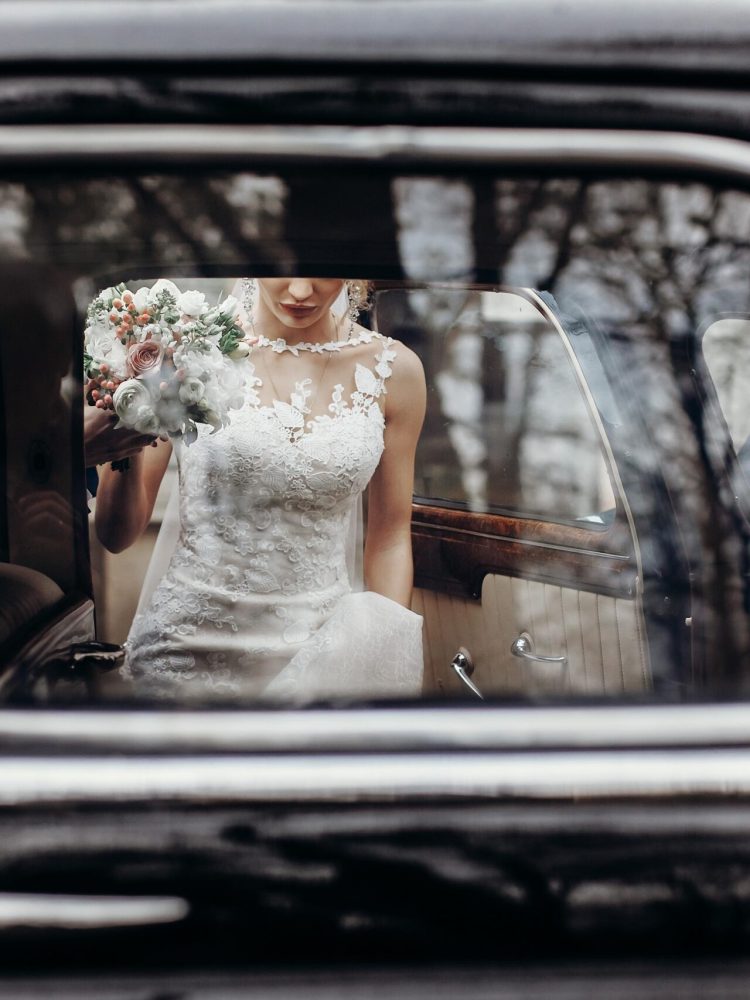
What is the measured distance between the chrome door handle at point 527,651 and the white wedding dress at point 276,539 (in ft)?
0.59

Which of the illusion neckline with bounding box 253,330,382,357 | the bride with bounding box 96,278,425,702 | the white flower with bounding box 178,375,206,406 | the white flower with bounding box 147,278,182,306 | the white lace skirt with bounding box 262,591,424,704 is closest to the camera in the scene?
the white lace skirt with bounding box 262,591,424,704

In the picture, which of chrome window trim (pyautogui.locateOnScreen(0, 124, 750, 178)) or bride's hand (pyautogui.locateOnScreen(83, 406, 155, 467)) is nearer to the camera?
chrome window trim (pyautogui.locateOnScreen(0, 124, 750, 178))

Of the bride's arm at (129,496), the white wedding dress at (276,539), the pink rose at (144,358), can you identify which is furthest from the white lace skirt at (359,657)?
the pink rose at (144,358)

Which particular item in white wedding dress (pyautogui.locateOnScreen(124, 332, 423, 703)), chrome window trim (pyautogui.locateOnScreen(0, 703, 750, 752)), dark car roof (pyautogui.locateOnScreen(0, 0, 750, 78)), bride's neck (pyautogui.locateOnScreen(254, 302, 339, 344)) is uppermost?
bride's neck (pyautogui.locateOnScreen(254, 302, 339, 344))

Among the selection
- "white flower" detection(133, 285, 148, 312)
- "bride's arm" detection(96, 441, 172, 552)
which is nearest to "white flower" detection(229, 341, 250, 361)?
"bride's arm" detection(96, 441, 172, 552)

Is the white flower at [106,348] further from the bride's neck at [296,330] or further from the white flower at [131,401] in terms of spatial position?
the bride's neck at [296,330]

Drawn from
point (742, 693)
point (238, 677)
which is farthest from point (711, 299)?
point (238, 677)

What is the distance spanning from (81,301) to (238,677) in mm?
811

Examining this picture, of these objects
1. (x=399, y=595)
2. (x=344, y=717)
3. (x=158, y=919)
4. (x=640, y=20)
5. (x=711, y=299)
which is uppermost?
(x=640, y=20)

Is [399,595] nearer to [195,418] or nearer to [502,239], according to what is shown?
[195,418]

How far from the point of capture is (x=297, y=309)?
1.81 m

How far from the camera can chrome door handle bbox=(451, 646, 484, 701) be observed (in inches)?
49.0

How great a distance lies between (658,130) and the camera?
38.7 inches

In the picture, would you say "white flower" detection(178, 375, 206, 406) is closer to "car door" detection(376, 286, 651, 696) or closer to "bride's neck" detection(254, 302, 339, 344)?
"bride's neck" detection(254, 302, 339, 344)
